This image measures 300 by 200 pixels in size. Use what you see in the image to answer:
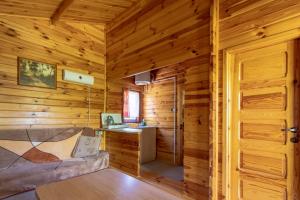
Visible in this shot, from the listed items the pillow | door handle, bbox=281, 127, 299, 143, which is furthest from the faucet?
door handle, bbox=281, 127, 299, 143

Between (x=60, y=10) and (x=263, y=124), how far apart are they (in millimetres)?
2817

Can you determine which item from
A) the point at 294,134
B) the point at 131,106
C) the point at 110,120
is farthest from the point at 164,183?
the point at 131,106

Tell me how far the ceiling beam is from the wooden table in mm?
2104

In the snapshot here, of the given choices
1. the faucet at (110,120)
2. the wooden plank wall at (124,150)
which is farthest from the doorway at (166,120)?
the faucet at (110,120)

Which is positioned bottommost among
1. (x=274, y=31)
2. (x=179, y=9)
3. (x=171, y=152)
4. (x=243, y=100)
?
(x=171, y=152)

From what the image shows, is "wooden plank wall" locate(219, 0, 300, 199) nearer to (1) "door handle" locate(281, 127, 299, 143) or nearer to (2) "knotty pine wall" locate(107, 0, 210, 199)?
(2) "knotty pine wall" locate(107, 0, 210, 199)

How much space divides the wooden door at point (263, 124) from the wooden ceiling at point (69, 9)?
6.70 feet

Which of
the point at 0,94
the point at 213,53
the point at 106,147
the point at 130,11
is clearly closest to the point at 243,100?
the point at 213,53

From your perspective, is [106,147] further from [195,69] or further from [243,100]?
[243,100]

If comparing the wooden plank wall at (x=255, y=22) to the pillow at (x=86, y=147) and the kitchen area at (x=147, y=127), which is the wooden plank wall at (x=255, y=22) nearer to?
the kitchen area at (x=147, y=127)

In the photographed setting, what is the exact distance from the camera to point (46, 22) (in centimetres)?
278

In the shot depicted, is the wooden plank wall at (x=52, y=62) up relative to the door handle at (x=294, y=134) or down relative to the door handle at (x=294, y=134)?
up

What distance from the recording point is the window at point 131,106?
4.05 m

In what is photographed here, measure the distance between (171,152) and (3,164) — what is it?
9.36 feet
